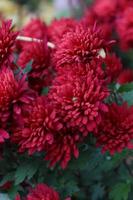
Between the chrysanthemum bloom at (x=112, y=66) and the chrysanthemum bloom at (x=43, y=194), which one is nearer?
the chrysanthemum bloom at (x=43, y=194)

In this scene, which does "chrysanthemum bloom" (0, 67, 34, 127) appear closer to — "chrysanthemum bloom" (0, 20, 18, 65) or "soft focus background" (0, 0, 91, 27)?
"chrysanthemum bloom" (0, 20, 18, 65)

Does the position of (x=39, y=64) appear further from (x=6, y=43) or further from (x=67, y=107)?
(x=67, y=107)

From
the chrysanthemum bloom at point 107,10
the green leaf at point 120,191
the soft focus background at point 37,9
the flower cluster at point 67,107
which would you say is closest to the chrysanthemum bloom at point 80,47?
the flower cluster at point 67,107

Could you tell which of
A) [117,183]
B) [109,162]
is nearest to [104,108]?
[109,162]

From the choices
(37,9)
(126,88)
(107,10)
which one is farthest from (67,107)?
(37,9)

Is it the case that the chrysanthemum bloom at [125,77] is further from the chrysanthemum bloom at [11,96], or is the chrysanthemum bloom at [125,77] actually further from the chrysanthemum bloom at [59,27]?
the chrysanthemum bloom at [11,96]

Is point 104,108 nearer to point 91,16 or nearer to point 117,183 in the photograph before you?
point 117,183
